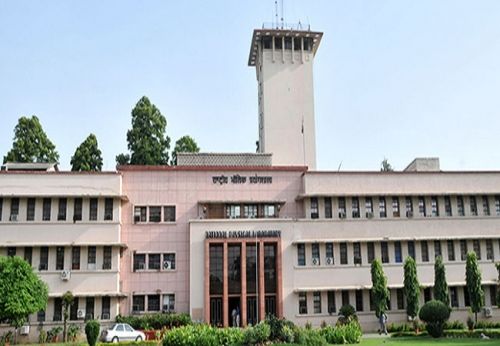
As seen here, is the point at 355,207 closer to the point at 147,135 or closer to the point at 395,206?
the point at 395,206

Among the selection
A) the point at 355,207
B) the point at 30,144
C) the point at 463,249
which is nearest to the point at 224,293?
the point at 355,207

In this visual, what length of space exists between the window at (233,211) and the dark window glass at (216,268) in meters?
2.91

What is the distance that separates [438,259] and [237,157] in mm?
16749

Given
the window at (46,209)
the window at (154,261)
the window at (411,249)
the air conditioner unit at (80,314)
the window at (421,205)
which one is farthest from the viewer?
the window at (421,205)

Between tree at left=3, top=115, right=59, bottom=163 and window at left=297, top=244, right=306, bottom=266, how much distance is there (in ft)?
88.2

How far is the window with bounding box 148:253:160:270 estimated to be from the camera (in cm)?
4031

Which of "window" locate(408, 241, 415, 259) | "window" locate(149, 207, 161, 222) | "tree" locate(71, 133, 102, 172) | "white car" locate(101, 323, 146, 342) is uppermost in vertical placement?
"tree" locate(71, 133, 102, 172)

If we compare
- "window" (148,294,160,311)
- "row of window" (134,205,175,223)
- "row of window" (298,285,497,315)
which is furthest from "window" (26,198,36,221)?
"row of window" (298,285,497,315)

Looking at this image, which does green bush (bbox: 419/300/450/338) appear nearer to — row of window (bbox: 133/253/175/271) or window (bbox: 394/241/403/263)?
window (bbox: 394/241/403/263)

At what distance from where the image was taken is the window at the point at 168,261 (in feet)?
132

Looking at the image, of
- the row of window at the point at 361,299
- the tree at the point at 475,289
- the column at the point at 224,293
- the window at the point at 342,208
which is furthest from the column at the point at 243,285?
the tree at the point at 475,289

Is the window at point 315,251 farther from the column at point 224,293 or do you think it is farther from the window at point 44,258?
the window at point 44,258

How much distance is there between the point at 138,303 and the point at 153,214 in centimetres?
636

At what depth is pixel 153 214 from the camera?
41219 mm
